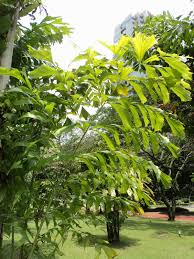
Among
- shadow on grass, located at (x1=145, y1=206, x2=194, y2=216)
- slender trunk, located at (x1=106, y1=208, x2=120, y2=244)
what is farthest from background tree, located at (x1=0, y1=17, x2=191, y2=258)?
shadow on grass, located at (x1=145, y1=206, x2=194, y2=216)

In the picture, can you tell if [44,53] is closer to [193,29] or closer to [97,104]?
[97,104]

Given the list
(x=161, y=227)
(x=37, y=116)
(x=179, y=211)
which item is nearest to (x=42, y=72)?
(x=37, y=116)

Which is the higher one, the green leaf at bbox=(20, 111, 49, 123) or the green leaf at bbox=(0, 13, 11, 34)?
the green leaf at bbox=(0, 13, 11, 34)

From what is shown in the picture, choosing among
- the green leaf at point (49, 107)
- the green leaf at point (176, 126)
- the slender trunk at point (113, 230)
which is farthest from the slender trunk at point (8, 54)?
the slender trunk at point (113, 230)

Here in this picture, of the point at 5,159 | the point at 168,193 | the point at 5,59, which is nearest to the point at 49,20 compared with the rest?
the point at 5,59

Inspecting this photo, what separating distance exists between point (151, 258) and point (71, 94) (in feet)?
18.4

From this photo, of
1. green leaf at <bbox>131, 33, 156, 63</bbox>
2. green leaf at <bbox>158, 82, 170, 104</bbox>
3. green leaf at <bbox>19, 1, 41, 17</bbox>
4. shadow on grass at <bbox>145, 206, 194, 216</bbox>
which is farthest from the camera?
shadow on grass at <bbox>145, 206, 194, 216</bbox>

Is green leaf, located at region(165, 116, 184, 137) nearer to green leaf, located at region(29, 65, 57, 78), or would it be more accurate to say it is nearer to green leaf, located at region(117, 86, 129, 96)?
green leaf, located at region(117, 86, 129, 96)

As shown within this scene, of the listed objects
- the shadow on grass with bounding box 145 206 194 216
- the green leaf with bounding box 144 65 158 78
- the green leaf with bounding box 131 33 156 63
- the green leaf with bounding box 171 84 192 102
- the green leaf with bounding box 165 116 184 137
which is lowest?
the shadow on grass with bounding box 145 206 194 216

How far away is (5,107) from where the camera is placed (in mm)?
1923

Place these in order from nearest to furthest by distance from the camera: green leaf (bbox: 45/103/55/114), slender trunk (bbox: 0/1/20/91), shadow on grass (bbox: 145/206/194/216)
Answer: green leaf (bbox: 45/103/55/114)
slender trunk (bbox: 0/1/20/91)
shadow on grass (bbox: 145/206/194/216)

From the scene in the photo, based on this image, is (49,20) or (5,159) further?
(49,20)

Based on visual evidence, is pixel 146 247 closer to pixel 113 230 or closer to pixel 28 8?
pixel 113 230

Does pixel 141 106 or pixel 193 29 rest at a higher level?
pixel 193 29
